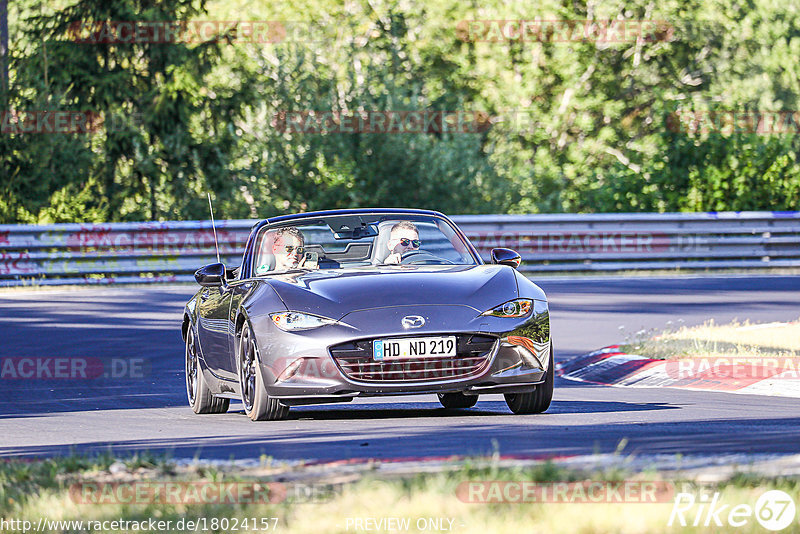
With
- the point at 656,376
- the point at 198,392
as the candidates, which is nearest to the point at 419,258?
the point at 198,392

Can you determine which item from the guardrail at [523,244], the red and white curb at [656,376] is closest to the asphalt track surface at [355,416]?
the red and white curb at [656,376]

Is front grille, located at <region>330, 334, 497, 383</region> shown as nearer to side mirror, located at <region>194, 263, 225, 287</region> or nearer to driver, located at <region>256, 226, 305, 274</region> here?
driver, located at <region>256, 226, 305, 274</region>

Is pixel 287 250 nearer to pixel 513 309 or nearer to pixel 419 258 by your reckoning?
pixel 419 258

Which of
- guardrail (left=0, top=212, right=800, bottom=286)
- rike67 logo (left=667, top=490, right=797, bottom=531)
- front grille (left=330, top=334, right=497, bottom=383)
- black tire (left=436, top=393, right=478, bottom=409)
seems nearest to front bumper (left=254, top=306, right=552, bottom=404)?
front grille (left=330, top=334, right=497, bottom=383)

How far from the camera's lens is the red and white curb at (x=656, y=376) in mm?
11422

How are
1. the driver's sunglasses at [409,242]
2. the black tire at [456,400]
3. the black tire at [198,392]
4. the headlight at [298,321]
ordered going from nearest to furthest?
the headlight at [298,321] < the driver's sunglasses at [409,242] < the black tire at [456,400] < the black tire at [198,392]

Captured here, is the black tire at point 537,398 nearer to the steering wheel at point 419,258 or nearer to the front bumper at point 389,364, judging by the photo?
the front bumper at point 389,364

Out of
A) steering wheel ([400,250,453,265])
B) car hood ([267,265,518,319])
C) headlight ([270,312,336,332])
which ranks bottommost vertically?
headlight ([270,312,336,332])

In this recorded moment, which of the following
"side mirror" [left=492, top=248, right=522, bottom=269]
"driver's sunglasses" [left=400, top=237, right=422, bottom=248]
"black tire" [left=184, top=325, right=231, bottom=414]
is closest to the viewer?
"side mirror" [left=492, top=248, right=522, bottom=269]

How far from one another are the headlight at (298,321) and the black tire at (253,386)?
0.30 meters

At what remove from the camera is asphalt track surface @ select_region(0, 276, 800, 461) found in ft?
25.1

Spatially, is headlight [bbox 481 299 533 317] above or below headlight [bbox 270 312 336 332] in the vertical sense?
below

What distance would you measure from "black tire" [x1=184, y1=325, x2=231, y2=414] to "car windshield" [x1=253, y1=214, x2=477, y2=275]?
43.7 inches

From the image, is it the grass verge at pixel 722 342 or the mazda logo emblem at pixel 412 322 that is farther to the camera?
the grass verge at pixel 722 342
